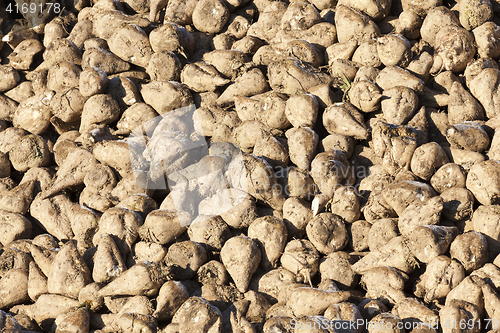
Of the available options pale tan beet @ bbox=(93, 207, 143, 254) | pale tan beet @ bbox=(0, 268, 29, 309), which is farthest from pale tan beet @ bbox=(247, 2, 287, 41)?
pale tan beet @ bbox=(0, 268, 29, 309)

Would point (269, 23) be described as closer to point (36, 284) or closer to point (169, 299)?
point (169, 299)

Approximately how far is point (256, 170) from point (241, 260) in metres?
0.66

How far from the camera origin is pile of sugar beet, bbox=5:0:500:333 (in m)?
2.88

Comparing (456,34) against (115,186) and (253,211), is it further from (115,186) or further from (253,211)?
(115,186)

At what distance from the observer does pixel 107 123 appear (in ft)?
13.2

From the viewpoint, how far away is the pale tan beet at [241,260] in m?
3.06

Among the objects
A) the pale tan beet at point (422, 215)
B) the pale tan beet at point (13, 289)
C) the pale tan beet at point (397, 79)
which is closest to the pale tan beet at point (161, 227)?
the pale tan beet at point (13, 289)

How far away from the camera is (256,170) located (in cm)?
338

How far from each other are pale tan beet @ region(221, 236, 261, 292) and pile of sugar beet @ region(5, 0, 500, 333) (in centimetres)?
1

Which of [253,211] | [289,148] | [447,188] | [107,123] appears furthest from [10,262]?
[447,188]

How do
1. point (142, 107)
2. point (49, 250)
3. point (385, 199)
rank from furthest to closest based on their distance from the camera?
point (142, 107) → point (49, 250) → point (385, 199)

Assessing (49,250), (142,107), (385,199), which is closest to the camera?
(385,199)

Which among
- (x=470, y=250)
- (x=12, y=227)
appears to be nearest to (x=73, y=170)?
(x=12, y=227)

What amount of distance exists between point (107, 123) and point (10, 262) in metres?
1.32
